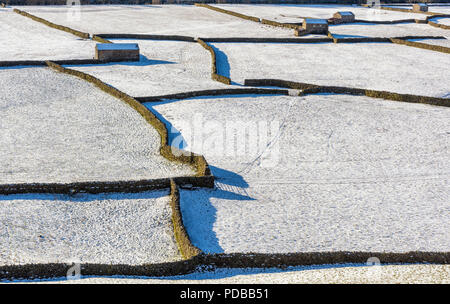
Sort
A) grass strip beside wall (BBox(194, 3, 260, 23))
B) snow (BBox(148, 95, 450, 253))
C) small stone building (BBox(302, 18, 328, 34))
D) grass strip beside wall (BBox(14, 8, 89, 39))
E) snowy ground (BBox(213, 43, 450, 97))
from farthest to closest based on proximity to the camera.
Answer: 1. grass strip beside wall (BBox(194, 3, 260, 23))
2. small stone building (BBox(302, 18, 328, 34))
3. grass strip beside wall (BBox(14, 8, 89, 39))
4. snowy ground (BBox(213, 43, 450, 97))
5. snow (BBox(148, 95, 450, 253))

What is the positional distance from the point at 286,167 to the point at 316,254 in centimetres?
636

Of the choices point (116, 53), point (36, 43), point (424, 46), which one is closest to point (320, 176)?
point (116, 53)

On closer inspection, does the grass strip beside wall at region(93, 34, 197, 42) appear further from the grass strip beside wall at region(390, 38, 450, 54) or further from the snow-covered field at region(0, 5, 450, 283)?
the grass strip beside wall at region(390, 38, 450, 54)

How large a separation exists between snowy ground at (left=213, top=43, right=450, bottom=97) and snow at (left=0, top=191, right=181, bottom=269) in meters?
14.7

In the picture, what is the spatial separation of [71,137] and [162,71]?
35.5 feet

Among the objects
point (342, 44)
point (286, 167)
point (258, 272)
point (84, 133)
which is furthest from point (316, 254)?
point (342, 44)

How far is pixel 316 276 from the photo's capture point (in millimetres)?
12453

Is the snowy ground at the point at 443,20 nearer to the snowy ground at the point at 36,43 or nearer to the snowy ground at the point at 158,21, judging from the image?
the snowy ground at the point at 158,21

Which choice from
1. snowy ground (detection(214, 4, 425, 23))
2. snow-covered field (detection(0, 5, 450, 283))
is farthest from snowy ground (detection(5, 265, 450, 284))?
snowy ground (detection(214, 4, 425, 23))

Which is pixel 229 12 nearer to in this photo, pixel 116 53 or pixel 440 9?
pixel 116 53

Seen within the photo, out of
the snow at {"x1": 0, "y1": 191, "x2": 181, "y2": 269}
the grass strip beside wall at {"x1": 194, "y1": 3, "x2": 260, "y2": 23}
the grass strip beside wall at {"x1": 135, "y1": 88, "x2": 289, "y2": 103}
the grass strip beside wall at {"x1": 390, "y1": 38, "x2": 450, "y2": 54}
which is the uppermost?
the grass strip beside wall at {"x1": 194, "y1": 3, "x2": 260, "y2": 23}

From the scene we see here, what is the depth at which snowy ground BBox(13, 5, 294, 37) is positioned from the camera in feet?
142

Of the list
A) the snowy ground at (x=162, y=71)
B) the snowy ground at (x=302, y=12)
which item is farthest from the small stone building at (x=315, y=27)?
the snowy ground at (x=162, y=71)

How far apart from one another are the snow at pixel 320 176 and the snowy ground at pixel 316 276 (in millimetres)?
1095
